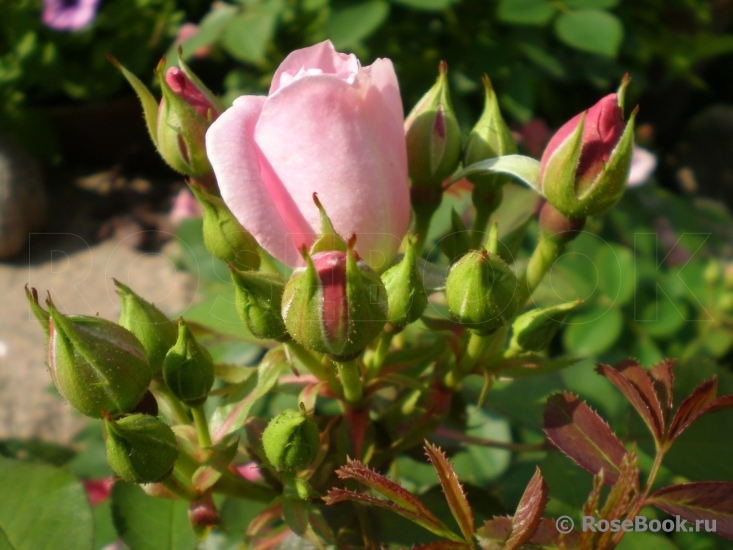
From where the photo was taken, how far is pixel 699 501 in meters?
0.56

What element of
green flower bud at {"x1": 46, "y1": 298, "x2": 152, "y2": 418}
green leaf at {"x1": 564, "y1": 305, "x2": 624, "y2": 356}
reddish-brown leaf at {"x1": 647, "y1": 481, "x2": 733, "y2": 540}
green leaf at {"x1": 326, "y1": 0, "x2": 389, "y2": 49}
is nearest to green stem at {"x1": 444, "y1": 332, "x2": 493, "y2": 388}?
reddish-brown leaf at {"x1": 647, "y1": 481, "x2": 733, "y2": 540}

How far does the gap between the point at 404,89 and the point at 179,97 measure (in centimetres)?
141

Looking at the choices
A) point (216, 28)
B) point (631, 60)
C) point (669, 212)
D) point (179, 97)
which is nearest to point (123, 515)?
point (179, 97)

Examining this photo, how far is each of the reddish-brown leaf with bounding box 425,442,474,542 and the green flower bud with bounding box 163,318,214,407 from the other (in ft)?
0.72

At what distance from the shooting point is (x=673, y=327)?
152cm

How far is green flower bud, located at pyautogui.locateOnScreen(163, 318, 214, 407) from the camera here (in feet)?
2.02

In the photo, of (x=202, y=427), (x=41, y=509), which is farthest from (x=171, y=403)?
(x=41, y=509)

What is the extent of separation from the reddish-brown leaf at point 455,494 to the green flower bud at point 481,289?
124 millimetres

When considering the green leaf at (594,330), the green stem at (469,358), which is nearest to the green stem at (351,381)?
the green stem at (469,358)

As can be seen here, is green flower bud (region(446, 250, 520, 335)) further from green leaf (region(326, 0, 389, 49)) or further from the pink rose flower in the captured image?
green leaf (region(326, 0, 389, 49))

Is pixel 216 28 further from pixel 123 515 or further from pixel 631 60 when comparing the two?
pixel 631 60

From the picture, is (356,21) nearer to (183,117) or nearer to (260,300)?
(183,117)

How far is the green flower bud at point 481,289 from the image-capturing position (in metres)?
0.58

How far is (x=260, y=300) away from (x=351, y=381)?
0.15 meters
